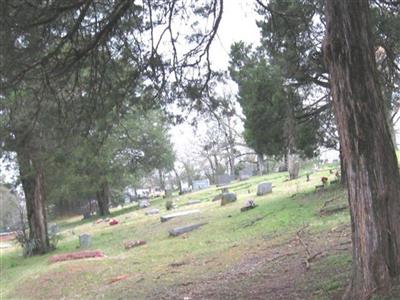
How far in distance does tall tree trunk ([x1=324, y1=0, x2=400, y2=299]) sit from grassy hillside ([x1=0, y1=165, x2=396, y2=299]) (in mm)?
1022

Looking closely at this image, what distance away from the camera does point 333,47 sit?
5430 millimetres

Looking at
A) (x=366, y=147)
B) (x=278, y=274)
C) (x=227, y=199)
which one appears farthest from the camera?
(x=227, y=199)

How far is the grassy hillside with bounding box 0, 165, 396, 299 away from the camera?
A: 320 inches

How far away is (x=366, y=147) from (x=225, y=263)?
639 centimetres

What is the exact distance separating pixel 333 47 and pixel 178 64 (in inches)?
206

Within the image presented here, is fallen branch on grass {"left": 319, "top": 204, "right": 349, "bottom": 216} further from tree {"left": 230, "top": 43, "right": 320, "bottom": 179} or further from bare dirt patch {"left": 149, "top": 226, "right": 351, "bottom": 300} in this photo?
tree {"left": 230, "top": 43, "right": 320, "bottom": 179}

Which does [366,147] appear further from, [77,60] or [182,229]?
[182,229]

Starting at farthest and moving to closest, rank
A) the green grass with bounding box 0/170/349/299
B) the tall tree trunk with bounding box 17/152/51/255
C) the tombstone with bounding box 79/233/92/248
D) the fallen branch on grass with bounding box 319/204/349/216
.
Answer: the tall tree trunk with bounding box 17/152/51/255 < the tombstone with bounding box 79/233/92/248 < the fallen branch on grass with bounding box 319/204/349/216 < the green grass with bounding box 0/170/349/299

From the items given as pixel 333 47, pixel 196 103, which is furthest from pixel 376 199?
pixel 196 103

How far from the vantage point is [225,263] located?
439 inches

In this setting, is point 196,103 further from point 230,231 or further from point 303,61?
point 230,231

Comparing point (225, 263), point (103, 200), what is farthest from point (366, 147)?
point (103, 200)

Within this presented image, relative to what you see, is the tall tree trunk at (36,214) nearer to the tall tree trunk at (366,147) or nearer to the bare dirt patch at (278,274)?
the bare dirt patch at (278,274)

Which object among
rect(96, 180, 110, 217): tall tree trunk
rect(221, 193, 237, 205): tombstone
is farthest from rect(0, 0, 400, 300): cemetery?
rect(96, 180, 110, 217): tall tree trunk
